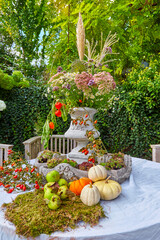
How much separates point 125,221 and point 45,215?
310 mm

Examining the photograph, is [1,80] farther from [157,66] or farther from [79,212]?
[79,212]

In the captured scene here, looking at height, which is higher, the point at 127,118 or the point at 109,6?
the point at 109,6

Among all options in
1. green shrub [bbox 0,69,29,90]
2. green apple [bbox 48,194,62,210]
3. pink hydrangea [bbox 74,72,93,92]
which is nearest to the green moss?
green apple [bbox 48,194,62,210]

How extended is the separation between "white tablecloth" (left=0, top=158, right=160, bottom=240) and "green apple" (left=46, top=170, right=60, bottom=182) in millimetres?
215

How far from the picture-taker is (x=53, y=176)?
959 millimetres

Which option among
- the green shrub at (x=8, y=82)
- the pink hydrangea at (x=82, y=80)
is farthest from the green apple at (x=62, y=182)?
the green shrub at (x=8, y=82)

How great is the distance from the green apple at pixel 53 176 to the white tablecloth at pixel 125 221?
215 mm

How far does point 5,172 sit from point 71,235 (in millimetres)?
643

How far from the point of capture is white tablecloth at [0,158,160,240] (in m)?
0.62

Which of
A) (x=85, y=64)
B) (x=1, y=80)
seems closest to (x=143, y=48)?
(x=85, y=64)

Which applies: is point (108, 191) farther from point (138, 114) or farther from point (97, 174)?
point (138, 114)

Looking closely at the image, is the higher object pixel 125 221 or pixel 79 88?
pixel 79 88

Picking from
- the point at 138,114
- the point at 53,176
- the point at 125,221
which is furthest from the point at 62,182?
the point at 138,114

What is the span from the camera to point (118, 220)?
0.71m
